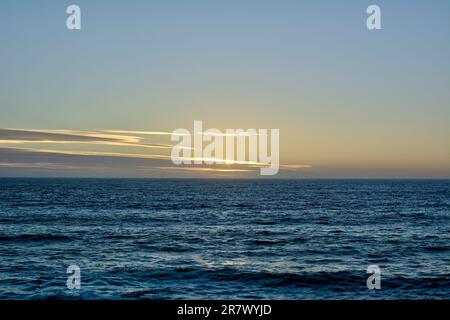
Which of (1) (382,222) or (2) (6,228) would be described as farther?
(1) (382,222)

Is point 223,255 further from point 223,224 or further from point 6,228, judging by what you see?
point 6,228

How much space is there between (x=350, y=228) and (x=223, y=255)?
64.8ft

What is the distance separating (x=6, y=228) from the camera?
140 feet
